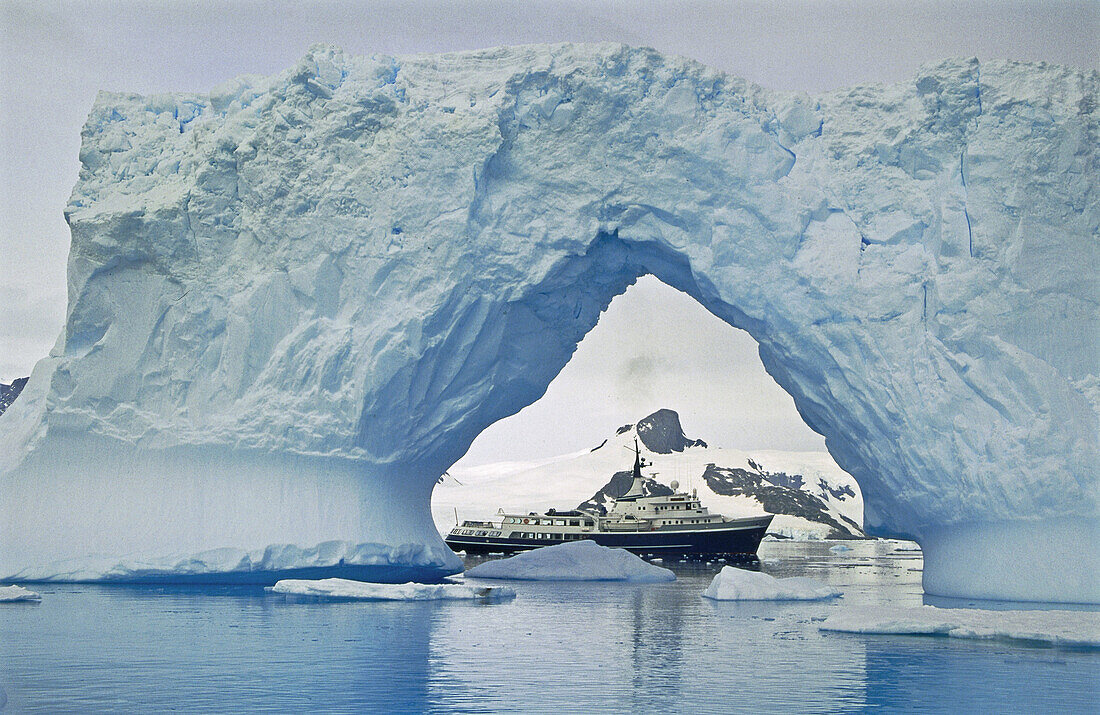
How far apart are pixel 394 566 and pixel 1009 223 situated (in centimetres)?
977

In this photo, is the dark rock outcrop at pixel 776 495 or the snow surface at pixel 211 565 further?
the dark rock outcrop at pixel 776 495

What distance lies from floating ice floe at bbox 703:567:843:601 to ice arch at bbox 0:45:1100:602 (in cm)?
169

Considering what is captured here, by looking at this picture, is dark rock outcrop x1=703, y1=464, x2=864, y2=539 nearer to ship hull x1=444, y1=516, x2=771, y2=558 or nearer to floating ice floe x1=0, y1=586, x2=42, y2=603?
ship hull x1=444, y1=516, x2=771, y2=558

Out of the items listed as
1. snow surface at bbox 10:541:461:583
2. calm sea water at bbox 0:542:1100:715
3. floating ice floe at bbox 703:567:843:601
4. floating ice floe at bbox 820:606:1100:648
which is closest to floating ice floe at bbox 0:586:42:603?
calm sea water at bbox 0:542:1100:715

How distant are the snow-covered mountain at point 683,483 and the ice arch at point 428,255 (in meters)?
30.6

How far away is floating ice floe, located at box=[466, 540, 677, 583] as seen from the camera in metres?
19.7

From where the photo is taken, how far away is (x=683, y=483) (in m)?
53.6

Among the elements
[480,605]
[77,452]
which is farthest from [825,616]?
[77,452]

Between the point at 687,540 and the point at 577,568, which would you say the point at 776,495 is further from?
the point at 577,568

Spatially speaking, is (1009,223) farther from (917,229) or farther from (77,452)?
(77,452)

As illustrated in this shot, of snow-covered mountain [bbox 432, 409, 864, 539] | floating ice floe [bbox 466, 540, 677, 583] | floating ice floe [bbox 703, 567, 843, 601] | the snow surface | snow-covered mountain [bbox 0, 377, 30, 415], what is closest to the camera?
the snow surface

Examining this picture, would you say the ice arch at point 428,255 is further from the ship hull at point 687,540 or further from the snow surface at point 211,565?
the ship hull at point 687,540

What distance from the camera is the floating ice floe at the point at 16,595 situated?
40.7 feet

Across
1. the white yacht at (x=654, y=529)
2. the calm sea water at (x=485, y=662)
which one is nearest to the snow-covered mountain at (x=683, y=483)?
the white yacht at (x=654, y=529)
